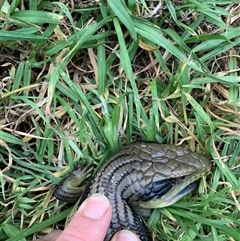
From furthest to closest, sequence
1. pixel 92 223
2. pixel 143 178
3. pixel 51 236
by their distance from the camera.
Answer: pixel 51 236, pixel 143 178, pixel 92 223

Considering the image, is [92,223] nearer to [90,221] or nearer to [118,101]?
[90,221]

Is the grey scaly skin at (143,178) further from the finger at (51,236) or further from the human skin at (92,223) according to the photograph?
the finger at (51,236)

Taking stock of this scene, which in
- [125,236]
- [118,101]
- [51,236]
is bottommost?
[51,236]

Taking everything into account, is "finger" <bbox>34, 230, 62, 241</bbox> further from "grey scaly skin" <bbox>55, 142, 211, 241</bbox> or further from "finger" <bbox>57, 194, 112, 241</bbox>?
"finger" <bbox>57, 194, 112, 241</bbox>

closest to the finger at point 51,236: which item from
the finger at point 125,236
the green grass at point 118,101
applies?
the green grass at point 118,101

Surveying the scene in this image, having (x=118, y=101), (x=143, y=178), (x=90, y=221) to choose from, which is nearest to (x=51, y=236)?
(x=90, y=221)

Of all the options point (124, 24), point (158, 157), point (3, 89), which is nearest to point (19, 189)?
point (3, 89)

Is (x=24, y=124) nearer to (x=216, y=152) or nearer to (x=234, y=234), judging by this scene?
(x=216, y=152)
